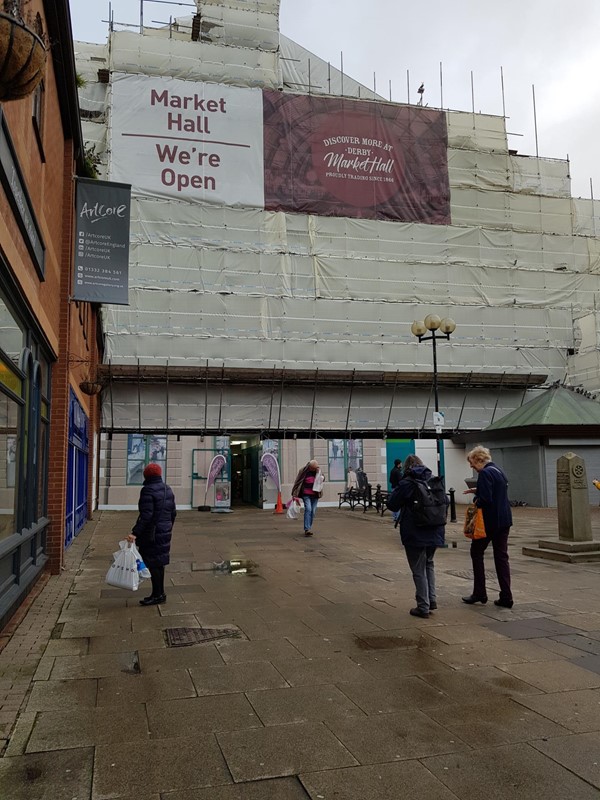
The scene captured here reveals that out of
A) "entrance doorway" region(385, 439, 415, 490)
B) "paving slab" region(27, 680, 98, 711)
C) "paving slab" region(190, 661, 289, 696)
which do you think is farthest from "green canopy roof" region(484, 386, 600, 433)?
"paving slab" region(27, 680, 98, 711)

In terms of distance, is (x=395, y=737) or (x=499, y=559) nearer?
(x=395, y=737)

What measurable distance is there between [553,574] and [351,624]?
14.5 feet

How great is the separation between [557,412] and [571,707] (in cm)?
2222

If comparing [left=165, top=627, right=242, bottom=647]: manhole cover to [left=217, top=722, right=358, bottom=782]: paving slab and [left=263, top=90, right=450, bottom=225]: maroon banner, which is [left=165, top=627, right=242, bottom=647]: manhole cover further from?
[left=263, top=90, right=450, bottom=225]: maroon banner

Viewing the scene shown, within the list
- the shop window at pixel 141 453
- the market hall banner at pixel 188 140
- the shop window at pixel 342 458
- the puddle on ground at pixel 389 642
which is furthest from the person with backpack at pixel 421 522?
the market hall banner at pixel 188 140

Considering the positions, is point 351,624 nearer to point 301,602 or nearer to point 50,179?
point 301,602

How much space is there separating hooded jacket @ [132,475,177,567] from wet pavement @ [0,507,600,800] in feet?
1.96

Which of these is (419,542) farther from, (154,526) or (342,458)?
(342,458)

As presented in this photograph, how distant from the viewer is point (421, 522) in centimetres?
666

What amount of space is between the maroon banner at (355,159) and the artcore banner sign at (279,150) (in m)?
0.05

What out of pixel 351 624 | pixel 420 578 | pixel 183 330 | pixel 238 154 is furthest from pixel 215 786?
pixel 238 154

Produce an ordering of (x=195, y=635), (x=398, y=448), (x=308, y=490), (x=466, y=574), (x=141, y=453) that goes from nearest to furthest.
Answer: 1. (x=195, y=635)
2. (x=466, y=574)
3. (x=308, y=490)
4. (x=141, y=453)
5. (x=398, y=448)

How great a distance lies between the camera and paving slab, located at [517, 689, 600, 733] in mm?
3961

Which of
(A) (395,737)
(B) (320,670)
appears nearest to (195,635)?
(B) (320,670)
